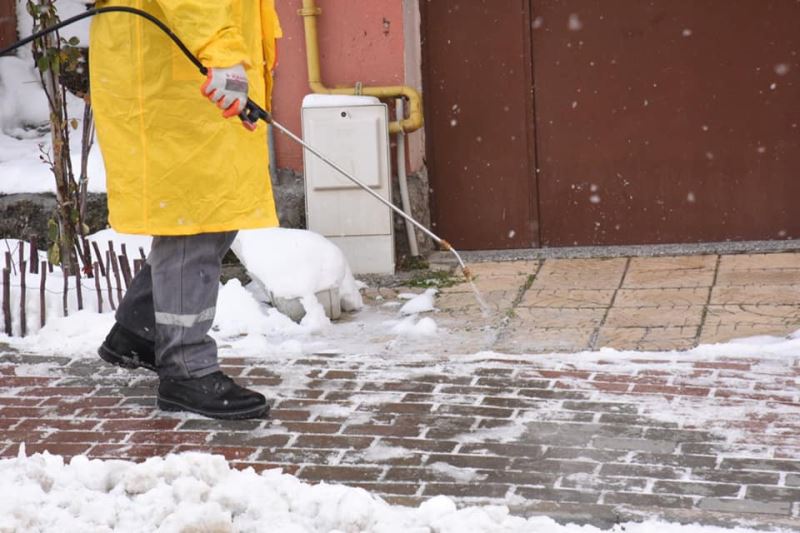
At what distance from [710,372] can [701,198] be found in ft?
7.62

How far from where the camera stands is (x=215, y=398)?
16.0 feet

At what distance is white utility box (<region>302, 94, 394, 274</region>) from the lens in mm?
6883

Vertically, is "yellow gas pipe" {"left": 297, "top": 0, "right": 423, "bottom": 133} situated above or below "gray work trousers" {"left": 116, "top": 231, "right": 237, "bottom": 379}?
above

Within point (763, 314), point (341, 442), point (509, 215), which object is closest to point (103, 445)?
point (341, 442)

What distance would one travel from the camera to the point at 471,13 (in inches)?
288

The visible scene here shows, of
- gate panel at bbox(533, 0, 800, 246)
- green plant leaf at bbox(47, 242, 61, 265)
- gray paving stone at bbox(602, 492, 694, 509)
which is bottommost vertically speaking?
gray paving stone at bbox(602, 492, 694, 509)

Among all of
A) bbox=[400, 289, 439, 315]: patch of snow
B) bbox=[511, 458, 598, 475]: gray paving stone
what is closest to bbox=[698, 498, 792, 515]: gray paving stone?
bbox=[511, 458, 598, 475]: gray paving stone

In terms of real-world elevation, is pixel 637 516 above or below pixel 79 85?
below

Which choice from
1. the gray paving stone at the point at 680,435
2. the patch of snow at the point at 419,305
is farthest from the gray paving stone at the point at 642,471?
the patch of snow at the point at 419,305

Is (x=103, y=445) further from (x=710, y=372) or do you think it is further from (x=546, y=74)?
(x=546, y=74)

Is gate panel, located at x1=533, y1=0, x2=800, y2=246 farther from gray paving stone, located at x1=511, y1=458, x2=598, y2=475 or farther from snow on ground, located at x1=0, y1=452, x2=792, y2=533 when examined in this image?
snow on ground, located at x1=0, y1=452, x2=792, y2=533

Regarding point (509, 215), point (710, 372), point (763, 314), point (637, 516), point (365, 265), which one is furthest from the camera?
point (509, 215)

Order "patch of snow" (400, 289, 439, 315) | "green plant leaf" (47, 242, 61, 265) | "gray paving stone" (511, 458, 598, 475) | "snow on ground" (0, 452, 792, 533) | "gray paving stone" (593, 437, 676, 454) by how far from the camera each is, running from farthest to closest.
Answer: "green plant leaf" (47, 242, 61, 265) < "patch of snow" (400, 289, 439, 315) < "gray paving stone" (593, 437, 676, 454) < "gray paving stone" (511, 458, 598, 475) < "snow on ground" (0, 452, 792, 533)

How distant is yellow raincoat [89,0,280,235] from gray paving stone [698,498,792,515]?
6.14 feet
